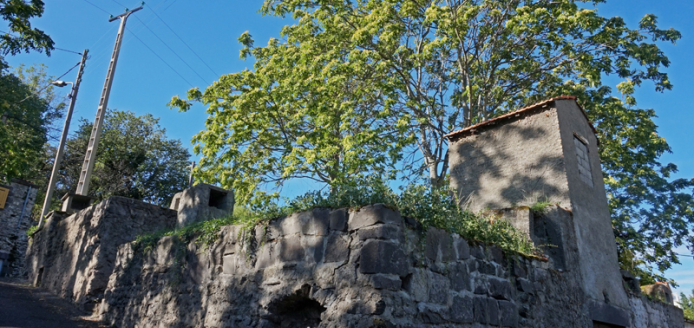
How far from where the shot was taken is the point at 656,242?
47.6 ft

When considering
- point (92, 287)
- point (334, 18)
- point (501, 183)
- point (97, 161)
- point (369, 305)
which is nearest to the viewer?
point (369, 305)

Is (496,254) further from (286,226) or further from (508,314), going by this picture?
(286,226)

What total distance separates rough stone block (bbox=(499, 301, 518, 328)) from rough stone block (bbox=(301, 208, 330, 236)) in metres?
2.30

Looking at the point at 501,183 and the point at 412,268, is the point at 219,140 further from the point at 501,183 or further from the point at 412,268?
the point at 412,268

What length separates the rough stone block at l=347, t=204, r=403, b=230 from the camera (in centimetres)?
425

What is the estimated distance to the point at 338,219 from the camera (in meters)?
4.50

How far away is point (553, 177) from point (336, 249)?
448 cm

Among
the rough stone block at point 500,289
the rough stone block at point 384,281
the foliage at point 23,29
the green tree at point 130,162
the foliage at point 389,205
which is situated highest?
the green tree at point 130,162

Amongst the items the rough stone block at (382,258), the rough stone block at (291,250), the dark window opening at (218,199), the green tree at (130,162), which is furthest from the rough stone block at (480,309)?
the green tree at (130,162)

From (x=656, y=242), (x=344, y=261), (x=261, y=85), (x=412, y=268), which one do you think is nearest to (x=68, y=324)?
(x=344, y=261)

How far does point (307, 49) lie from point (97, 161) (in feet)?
56.9

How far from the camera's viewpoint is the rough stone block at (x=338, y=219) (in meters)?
4.45

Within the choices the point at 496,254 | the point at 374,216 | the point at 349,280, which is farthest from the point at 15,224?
the point at 496,254

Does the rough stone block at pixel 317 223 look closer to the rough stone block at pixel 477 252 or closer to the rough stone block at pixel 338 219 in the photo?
the rough stone block at pixel 338 219
